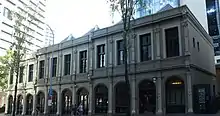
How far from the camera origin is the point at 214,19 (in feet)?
182

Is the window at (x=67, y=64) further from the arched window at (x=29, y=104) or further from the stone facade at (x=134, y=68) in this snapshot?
the arched window at (x=29, y=104)

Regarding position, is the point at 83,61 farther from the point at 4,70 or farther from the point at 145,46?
the point at 4,70

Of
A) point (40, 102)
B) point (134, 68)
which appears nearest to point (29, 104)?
point (40, 102)

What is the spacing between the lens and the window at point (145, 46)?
1047 inches

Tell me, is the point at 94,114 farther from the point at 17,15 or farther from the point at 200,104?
the point at 17,15

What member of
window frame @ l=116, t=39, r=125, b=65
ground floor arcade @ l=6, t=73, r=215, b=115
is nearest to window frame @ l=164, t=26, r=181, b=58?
ground floor arcade @ l=6, t=73, r=215, b=115

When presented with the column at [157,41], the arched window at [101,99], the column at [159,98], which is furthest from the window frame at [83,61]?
the column at [159,98]

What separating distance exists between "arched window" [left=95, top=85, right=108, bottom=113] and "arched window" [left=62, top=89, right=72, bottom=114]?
16.2ft

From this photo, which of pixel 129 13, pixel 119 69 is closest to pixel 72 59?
pixel 119 69

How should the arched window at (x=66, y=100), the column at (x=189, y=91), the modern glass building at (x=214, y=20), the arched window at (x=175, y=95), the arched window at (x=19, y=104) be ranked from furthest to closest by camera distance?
the modern glass building at (x=214, y=20), the arched window at (x=19, y=104), the arched window at (x=66, y=100), the arched window at (x=175, y=95), the column at (x=189, y=91)

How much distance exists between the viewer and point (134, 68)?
88.3 feet

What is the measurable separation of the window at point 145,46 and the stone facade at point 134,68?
40 cm

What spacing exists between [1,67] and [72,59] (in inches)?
665

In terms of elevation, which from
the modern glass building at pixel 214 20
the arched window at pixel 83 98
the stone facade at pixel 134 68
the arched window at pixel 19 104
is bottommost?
the arched window at pixel 19 104
